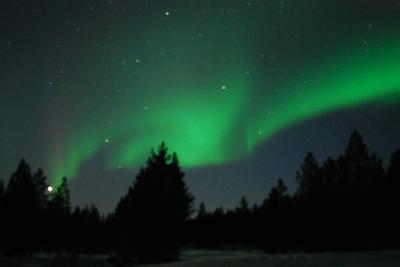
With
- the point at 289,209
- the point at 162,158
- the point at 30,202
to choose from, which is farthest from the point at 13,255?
the point at 289,209

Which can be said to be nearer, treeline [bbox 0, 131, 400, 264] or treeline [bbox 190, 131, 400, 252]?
treeline [bbox 0, 131, 400, 264]

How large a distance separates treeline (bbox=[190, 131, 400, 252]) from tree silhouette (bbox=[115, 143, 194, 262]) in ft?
57.2

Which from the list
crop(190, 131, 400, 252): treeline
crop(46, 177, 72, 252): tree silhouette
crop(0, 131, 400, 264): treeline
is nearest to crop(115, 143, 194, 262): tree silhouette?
crop(0, 131, 400, 264): treeline

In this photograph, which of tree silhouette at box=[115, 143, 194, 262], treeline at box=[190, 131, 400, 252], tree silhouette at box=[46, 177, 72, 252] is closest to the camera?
tree silhouette at box=[115, 143, 194, 262]

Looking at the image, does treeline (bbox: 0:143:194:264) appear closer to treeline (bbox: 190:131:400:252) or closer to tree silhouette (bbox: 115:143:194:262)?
tree silhouette (bbox: 115:143:194:262)

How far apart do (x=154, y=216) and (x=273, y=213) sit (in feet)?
77.0

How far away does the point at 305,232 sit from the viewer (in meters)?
44.3

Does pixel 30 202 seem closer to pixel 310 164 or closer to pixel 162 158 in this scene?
pixel 162 158

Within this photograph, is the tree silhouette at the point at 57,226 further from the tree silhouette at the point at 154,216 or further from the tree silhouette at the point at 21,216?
the tree silhouette at the point at 154,216

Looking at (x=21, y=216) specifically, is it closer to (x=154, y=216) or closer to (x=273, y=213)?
(x=154, y=216)

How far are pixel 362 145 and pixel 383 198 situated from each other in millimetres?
12167

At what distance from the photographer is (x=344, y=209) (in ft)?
132

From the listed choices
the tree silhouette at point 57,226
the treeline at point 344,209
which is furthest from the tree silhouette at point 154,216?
the tree silhouette at point 57,226

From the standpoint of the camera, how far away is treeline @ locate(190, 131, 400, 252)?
123ft
